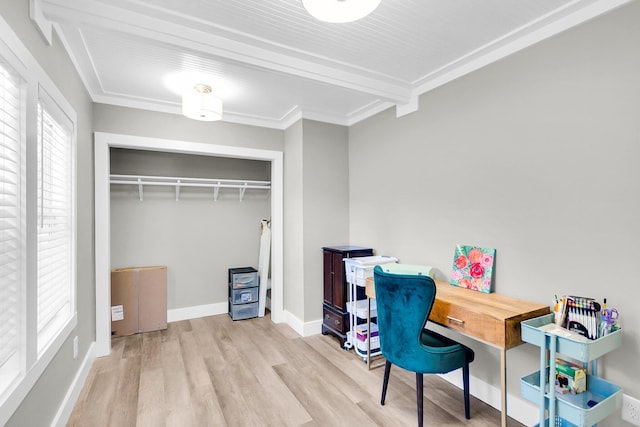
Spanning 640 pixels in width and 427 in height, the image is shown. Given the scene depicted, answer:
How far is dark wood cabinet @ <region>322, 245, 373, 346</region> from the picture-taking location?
327 cm

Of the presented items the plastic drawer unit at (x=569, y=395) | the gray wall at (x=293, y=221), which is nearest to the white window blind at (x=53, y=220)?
the gray wall at (x=293, y=221)

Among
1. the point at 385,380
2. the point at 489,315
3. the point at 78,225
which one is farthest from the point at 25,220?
the point at 489,315

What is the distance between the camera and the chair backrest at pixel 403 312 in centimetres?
193

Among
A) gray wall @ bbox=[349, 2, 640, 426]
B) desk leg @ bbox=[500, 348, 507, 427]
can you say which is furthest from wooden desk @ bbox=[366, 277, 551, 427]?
gray wall @ bbox=[349, 2, 640, 426]

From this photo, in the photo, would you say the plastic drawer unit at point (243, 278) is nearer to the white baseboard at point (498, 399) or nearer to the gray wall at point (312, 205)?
the gray wall at point (312, 205)

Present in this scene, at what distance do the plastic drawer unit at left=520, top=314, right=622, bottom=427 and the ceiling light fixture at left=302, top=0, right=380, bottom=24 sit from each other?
71.0 inches

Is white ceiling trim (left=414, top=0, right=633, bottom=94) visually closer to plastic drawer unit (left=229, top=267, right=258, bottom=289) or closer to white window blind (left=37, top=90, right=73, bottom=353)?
white window blind (left=37, top=90, right=73, bottom=353)

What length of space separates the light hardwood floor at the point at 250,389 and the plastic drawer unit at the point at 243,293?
610 mm

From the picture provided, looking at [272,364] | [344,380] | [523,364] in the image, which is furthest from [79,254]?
[523,364]

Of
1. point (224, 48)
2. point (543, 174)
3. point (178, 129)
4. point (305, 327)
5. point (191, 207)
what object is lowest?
point (305, 327)

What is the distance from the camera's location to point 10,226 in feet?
4.63

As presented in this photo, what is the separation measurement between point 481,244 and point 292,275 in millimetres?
2166

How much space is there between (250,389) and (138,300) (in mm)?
1921

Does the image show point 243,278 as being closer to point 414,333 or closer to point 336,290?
point 336,290
